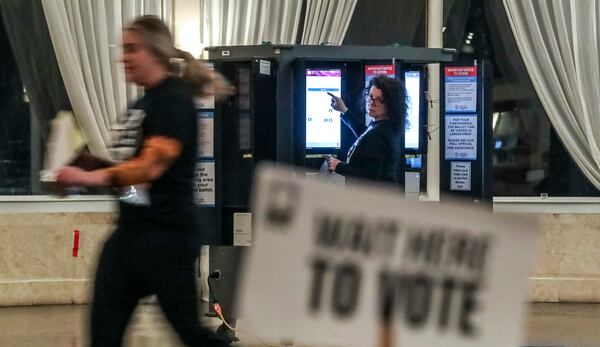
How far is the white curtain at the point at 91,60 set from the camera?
23.7ft

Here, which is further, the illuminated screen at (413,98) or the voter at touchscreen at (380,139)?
the illuminated screen at (413,98)

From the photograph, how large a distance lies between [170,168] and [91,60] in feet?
13.9

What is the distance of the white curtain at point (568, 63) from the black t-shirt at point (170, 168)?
4897mm

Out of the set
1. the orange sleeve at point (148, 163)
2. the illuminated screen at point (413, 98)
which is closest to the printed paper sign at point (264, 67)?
the illuminated screen at point (413, 98)

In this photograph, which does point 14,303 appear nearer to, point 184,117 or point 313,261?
point 184,117

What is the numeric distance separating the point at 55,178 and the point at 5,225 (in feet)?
14.5

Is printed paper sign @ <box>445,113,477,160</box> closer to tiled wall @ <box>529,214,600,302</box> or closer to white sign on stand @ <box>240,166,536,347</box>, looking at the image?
tiled wall @ <box>529,214,600,302</box>

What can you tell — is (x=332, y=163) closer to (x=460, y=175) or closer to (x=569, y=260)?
(x=460, y=175)

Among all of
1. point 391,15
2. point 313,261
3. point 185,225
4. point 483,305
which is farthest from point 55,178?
point 391,15

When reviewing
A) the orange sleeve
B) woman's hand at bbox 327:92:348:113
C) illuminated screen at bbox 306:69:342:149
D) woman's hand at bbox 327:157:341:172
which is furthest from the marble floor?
the orange sleeve

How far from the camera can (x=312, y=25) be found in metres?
7.52

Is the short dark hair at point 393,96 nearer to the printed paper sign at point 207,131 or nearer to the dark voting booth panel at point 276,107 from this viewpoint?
the dark voting booth panel at point 276,107

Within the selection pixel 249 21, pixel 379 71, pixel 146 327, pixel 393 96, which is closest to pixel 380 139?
pixel 393 96

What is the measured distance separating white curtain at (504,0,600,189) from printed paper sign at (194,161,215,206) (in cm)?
326
